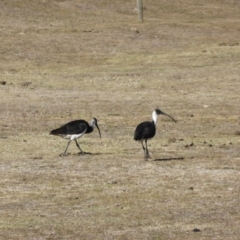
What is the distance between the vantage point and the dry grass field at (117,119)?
15273 mm

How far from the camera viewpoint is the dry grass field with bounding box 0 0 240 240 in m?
15.3

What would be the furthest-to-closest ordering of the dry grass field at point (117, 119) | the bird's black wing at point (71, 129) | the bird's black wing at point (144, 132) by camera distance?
the bird's black wing at point (71, 129)
the bird's black wing at point (144, 132)
the dry grass field at point (117, 119)

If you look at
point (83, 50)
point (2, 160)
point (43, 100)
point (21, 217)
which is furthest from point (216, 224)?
point (83, 50)

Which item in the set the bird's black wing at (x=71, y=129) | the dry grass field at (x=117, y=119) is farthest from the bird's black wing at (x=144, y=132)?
the bird's black wing at (x=71, y=129)

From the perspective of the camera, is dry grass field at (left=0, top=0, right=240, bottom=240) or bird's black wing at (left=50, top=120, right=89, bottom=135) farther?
bird's black wing at (left=50, top=120, right=89, bottom=135)

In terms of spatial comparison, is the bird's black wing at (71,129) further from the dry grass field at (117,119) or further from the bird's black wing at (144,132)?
the bird's black wing at (144,132)

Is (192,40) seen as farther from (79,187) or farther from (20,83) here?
(79,187)

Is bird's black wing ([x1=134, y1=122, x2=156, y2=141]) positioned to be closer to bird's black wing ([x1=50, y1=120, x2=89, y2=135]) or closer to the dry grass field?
the dry grass field

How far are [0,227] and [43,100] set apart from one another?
17398mm

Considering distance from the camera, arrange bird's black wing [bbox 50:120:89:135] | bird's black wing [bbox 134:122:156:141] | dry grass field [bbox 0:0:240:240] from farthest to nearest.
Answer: bird's black wing [bbox 50:120:89:135] < bird's black wing [bbox 134:122:156:141] < dry grass field [bbox 0:0:240:240]

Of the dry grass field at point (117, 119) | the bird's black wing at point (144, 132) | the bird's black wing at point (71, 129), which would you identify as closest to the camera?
the dry grass field at point (117, 119)

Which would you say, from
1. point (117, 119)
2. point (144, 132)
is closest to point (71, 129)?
point (144, 132)

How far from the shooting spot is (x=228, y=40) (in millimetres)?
47719

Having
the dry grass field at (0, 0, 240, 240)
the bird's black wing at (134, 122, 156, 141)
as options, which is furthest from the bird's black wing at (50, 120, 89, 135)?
the bird's black wing at (134, 122, 156, 141)
